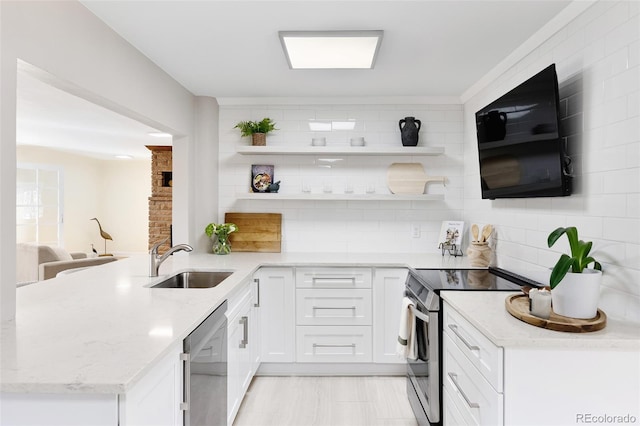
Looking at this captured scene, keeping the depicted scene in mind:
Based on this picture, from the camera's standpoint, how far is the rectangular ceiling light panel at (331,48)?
6.88 feet

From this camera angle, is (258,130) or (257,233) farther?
(257,233)

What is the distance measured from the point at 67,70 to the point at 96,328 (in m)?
1.19

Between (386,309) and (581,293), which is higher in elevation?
(581,293)

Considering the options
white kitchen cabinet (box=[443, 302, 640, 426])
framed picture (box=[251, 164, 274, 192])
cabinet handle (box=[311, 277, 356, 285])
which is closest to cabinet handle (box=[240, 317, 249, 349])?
cabinet handle (box=[311, 277, 356, 285])

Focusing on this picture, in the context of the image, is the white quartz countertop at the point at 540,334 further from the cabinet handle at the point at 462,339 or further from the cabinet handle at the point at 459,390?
the cabinet handle at the point at 459,390

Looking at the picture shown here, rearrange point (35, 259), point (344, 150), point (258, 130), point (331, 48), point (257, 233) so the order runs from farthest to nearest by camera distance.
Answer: point (35, 259), point (257, 233), point (258, 130), point (344, 150), point (331, 48)

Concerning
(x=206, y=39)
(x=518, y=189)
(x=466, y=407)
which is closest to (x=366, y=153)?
(x=518, y=189)

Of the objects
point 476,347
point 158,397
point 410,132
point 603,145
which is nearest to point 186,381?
point 158,397

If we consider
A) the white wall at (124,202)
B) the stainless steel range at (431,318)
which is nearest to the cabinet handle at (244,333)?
the stainless steel range at (431,318)

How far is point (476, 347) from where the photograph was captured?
1.60 meters

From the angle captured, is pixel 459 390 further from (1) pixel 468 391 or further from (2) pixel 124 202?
(2) pixel 124 202

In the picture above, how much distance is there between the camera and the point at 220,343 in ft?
6.47

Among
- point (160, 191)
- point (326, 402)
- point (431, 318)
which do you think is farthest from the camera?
point (160, 191)

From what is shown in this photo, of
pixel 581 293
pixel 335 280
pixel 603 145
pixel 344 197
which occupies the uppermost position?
pixel 603 145
